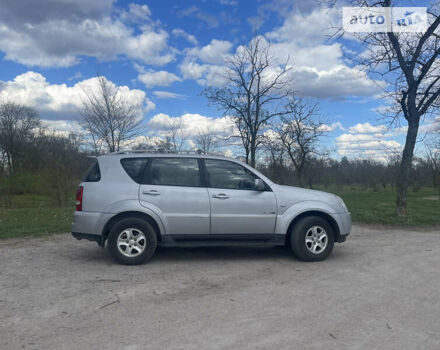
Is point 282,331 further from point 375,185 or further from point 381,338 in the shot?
point 375,185

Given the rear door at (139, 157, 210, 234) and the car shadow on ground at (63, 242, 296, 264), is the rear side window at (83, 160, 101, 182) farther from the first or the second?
the car shadow on ground at (63, 242, 296, 264)

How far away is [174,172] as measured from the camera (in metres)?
5.84

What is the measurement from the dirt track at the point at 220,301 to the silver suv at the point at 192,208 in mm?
387

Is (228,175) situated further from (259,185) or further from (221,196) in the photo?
(259,185)

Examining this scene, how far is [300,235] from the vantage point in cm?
577

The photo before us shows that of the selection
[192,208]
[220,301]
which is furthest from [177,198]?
[220,301]

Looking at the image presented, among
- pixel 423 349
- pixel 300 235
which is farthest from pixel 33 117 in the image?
pixel 423 349

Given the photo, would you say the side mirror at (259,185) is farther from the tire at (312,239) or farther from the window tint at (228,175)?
the tire at (312,239)

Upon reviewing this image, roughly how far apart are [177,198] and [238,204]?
977 millimetres

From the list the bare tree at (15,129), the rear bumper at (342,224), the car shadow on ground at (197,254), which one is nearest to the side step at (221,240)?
the car shadow on ground at (197,254)

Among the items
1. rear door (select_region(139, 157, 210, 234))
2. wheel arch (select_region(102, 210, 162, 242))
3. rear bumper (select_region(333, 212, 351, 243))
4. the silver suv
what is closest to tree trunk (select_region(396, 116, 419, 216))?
rear bumper (select_region(333, 212, 351, 243))

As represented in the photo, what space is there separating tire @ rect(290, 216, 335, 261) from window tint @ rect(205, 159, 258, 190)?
1022 mm

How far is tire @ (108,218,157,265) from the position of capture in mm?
5477

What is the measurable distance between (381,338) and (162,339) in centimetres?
193
